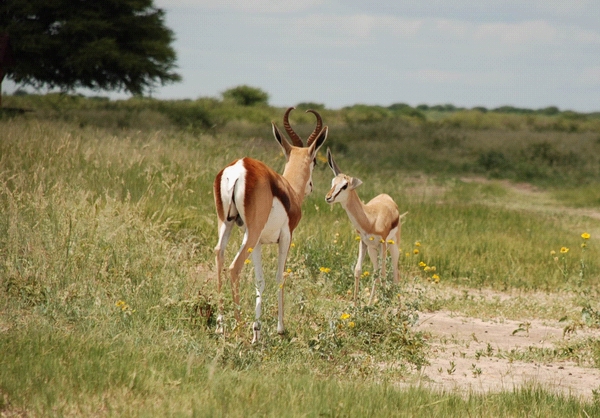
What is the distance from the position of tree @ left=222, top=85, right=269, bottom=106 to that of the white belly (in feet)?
154

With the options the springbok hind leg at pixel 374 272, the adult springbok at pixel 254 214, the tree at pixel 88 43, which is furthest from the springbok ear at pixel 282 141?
the tree at pixel 88 43

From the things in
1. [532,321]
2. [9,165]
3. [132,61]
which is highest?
[132,61]

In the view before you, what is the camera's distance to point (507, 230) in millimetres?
13133

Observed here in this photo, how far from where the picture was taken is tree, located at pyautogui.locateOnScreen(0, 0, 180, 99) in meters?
29.2

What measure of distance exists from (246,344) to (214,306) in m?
0.59

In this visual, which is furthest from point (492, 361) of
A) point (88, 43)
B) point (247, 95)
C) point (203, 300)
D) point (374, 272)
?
point (247, 95)

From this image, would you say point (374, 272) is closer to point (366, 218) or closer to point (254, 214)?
point (366, 218)

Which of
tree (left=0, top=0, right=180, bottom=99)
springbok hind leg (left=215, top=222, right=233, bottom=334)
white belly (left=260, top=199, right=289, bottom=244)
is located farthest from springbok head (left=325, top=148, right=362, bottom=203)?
tree (left=0, top=0, right=180, bottom=99)

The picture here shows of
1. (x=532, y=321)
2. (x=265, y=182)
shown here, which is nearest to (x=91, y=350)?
(x=265, y=182)

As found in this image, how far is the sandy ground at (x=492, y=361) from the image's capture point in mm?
5883

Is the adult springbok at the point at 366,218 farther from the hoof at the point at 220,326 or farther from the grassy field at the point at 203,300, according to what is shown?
the hoof at the point at 220,326

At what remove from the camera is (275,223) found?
645cm

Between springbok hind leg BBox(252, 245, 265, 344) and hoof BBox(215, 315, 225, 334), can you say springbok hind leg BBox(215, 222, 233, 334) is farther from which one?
springbok hind leg BBox(252, 245, 265, 344)

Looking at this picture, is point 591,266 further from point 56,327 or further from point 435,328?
point 56,327
